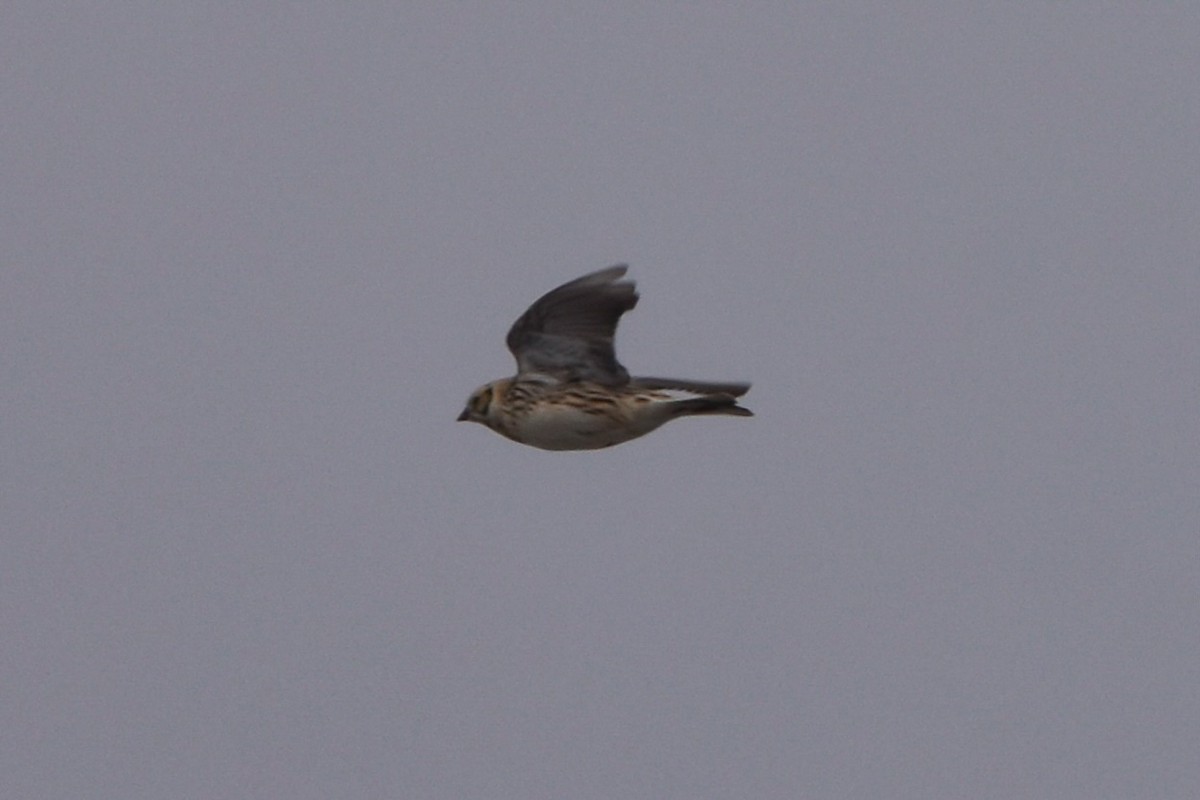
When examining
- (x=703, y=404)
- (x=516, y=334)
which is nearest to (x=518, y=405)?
(x=516, y=334)

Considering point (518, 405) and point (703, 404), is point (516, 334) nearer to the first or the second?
point (518, 405)

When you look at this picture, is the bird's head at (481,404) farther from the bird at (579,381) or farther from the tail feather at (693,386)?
the tail feather at (693,386)

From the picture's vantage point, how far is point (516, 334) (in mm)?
15859

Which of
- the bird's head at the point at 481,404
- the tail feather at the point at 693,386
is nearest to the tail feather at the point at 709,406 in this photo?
the tail feather at the point at 693,386

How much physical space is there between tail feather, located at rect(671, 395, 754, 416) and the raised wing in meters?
0.75

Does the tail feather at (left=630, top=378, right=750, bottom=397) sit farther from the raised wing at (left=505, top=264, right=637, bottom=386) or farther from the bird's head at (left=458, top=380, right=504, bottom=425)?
the bird's head at (left=458, top=380, right=504, bottom=425)

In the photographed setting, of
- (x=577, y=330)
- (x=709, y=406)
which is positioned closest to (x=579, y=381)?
(x=577, y=330)

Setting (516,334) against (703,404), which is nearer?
(703,404)

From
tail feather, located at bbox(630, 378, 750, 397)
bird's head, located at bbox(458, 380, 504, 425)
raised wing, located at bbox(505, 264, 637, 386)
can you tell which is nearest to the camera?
tail feather, located at bbox(630, 378, 750, 397)

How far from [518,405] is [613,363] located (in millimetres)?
739

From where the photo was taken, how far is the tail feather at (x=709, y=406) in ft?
48.4

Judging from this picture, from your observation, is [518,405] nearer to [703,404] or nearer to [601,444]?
[601,444]

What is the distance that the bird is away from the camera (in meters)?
15.5

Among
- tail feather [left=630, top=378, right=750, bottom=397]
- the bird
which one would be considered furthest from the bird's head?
tail feather [left=630, top=378, right=750, bottom=397]
